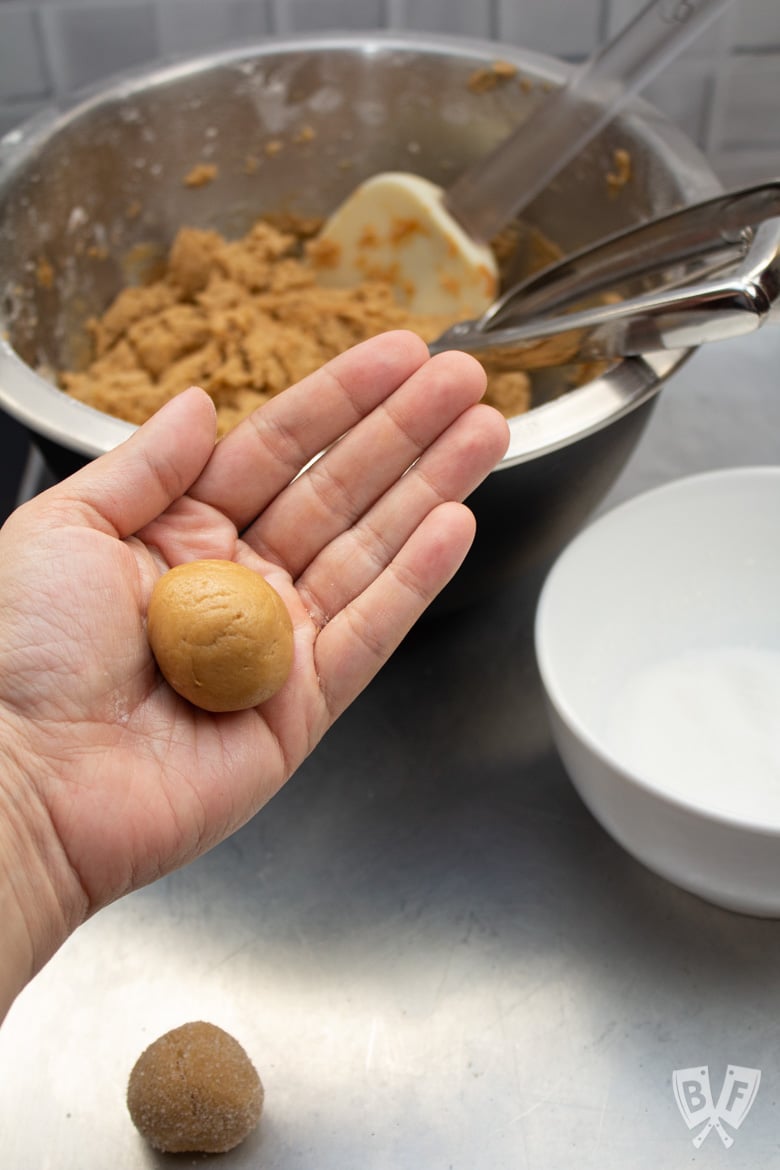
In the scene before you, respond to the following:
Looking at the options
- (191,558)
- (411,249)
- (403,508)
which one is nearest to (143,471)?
(191,558)

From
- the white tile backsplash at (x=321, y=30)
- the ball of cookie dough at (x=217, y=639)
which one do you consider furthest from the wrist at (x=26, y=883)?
the white tile backsplash at (x=321, y=30)

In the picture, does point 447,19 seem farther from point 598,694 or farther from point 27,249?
point 598,694

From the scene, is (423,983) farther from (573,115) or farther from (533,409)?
(573,115)

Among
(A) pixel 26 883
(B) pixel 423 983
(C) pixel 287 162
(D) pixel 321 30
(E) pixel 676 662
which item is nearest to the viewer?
(A) pixel 26 883

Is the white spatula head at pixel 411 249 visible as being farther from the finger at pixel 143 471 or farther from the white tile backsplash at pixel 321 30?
the finger at pixel 143 471

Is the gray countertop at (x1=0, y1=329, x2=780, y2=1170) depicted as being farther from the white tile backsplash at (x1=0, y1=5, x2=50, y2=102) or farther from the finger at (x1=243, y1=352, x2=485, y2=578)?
the white tile backsplash at (x1=0, y1=5, x2=50, y2=102)

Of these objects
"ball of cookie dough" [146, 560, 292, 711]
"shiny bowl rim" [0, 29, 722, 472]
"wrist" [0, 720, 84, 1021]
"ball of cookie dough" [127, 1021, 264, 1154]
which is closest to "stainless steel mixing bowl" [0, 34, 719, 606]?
"shiny bowl rim" [0, 29, 722, 472]

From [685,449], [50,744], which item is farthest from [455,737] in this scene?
[685,449]
